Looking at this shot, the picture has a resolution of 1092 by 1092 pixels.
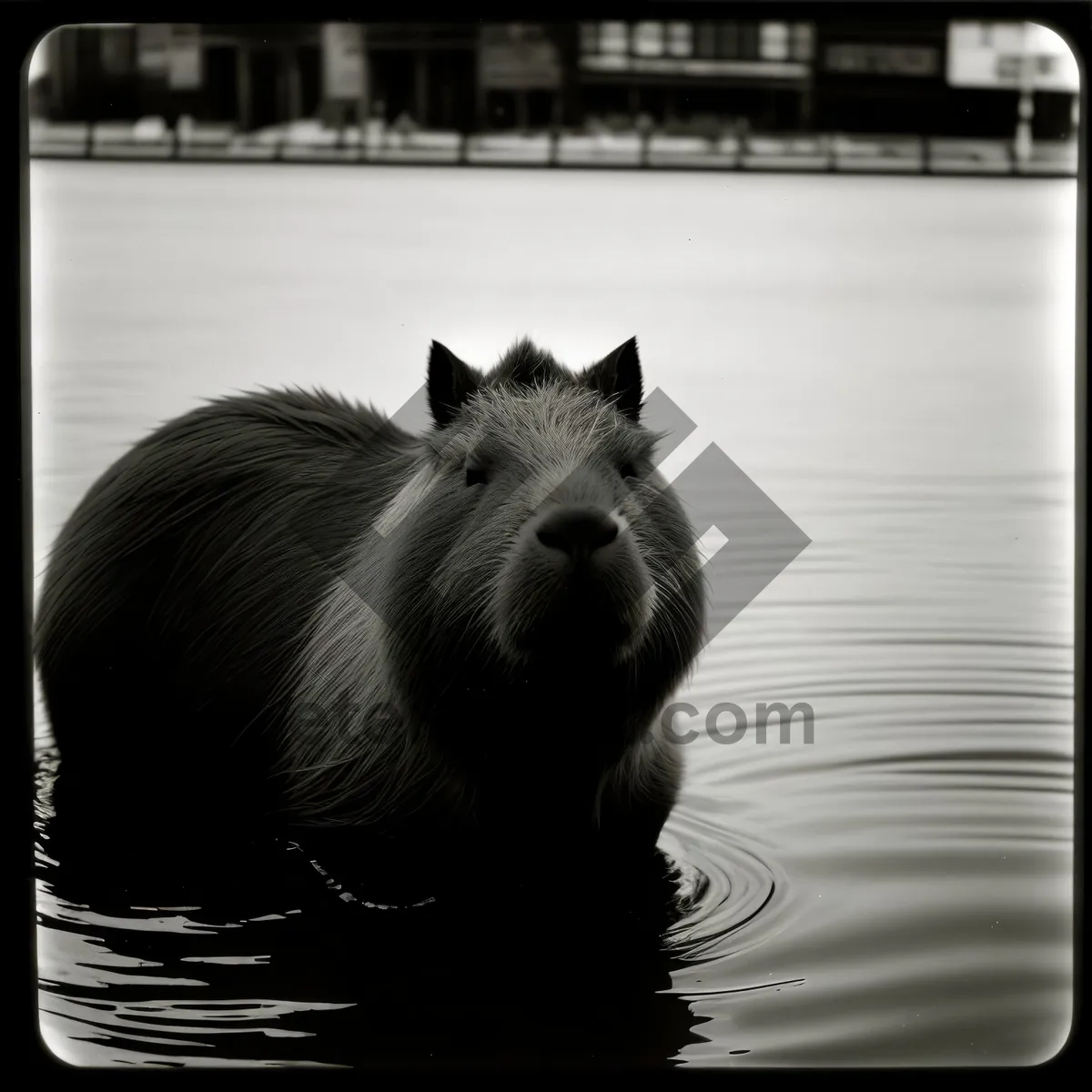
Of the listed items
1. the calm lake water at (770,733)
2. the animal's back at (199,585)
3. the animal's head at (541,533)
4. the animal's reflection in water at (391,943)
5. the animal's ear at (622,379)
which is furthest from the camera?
the animal's back at (199,585)

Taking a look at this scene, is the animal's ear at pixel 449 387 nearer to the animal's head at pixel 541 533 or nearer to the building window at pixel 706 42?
the animal's head at pixel 541 533

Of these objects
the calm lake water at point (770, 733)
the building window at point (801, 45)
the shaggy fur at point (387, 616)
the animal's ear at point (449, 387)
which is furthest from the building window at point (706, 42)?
the animal's ear at point (449, 387)

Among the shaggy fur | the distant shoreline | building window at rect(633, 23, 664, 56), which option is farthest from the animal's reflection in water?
building window at rect(633, 23, 664, 56)

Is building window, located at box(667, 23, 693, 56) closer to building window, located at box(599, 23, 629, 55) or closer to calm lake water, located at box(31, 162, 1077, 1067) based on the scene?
building window, located at box(599, 23, 629, 55)

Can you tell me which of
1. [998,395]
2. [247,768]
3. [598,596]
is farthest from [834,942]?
[998,395]

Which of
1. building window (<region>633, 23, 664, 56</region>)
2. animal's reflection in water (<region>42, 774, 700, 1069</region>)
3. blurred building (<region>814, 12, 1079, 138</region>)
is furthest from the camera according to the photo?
animal's reflection in water (<region>42, 774, 700, 1069</region>)

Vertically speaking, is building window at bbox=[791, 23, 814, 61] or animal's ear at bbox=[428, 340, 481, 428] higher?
building window at bbox=[791, 23, 814, 61]

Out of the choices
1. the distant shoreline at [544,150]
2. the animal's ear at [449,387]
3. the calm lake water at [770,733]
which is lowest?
the calm lake water at [770,733]

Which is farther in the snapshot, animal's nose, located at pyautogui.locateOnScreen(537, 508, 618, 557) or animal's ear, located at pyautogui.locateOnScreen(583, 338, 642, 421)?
animal's ear, located at pyautogui.locateOnScreen(583, 338, 642, 421)

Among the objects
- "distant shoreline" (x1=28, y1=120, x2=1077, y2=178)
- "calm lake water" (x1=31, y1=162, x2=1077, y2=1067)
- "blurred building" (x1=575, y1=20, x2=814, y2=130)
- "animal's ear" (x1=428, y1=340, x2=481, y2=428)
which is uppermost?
"blurred building" (x1=575, y1=20, x2=814, y2=130)
